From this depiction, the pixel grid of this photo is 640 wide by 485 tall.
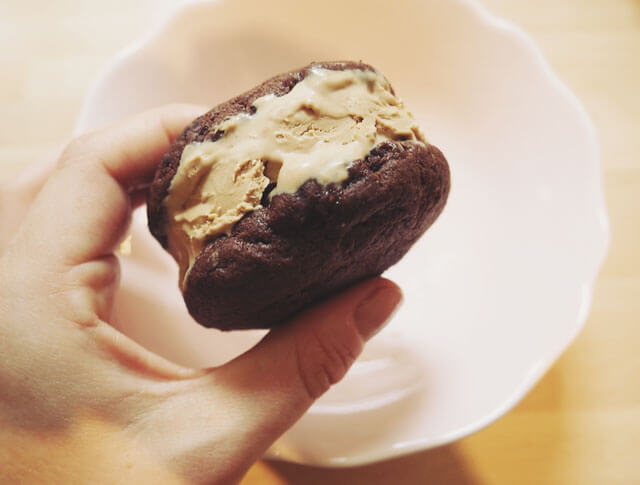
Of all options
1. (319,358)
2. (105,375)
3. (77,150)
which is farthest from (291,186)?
(77,150)

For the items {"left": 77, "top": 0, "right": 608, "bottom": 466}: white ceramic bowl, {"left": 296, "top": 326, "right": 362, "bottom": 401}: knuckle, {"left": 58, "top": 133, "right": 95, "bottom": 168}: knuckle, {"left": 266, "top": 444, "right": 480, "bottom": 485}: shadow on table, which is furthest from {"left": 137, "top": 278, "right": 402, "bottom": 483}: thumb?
{"left": 58, "top": 133, "right": 95, "bottom": 168}: knuckle

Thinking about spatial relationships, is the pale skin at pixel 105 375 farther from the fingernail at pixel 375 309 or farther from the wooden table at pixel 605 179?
the wooden table at pixel 605 179

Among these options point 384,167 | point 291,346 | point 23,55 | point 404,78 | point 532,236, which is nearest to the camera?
point 384,167

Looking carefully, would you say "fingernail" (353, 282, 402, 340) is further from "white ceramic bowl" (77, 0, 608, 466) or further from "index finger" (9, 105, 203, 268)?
"index finger" (9, 105, 203, 268)

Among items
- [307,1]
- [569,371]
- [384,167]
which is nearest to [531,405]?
[569,371]

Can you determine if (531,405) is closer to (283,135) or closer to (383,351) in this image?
(383,351)

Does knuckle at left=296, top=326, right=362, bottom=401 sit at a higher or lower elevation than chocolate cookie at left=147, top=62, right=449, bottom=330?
lower
